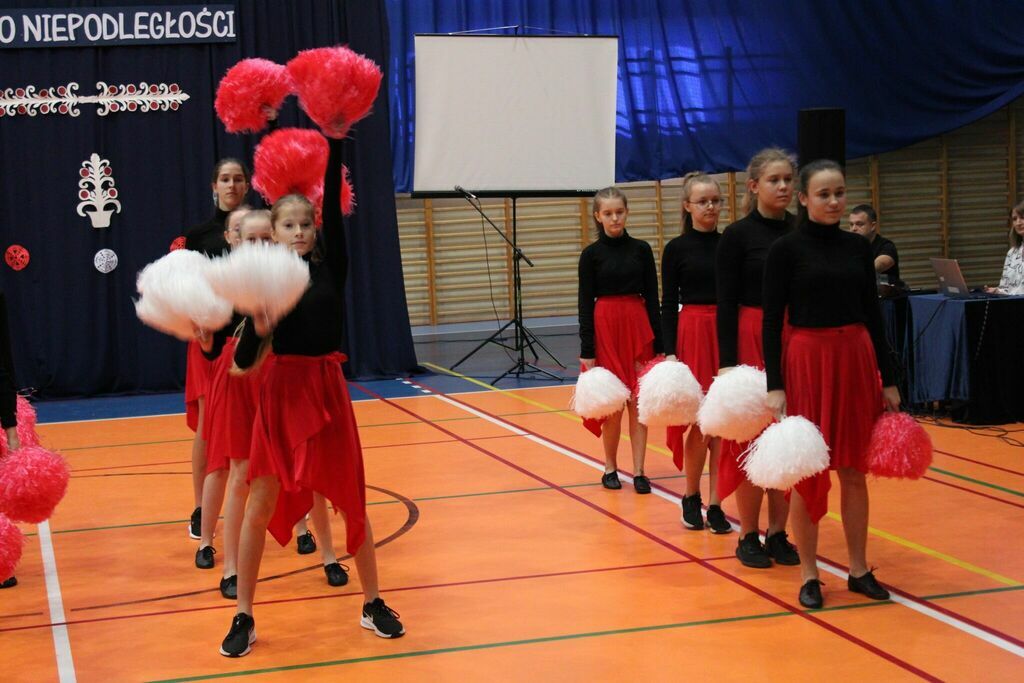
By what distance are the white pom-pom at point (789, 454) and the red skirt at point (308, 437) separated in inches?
50.4

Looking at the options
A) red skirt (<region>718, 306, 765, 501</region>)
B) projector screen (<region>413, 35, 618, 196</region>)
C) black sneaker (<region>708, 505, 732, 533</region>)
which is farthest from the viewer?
projector screen (<region>413, 35, 618, 196</region>)

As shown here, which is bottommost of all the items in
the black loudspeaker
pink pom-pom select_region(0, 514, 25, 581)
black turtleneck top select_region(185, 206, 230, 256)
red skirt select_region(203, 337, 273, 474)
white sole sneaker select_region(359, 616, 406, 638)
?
white sole sneaker select_region(359, 616, 406, 638)

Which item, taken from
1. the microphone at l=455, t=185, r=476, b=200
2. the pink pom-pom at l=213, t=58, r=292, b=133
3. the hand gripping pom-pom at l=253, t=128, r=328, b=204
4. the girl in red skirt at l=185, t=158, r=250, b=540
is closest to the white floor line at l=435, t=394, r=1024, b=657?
the girl in red skirt at l=185, t=158, r=250, b=540

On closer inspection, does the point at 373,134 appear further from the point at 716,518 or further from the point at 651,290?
the point at 716,518

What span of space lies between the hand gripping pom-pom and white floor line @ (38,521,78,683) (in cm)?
159

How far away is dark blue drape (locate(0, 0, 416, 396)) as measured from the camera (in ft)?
32.6

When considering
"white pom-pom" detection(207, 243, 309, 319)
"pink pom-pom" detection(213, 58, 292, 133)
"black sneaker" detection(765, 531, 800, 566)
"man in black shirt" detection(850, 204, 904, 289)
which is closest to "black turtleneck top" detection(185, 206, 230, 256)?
"pink pom-pom" detection(213, 58, 292, 133)

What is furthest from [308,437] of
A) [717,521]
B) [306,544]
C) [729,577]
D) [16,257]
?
[16,257]

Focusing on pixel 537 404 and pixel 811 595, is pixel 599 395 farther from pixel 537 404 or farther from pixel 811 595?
pixel 537 404

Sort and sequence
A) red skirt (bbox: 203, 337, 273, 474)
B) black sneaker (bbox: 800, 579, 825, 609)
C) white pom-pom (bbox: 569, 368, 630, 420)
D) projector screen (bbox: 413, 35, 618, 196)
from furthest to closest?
1. projector screen (bbox: 413, 35, 618, 196)
2. white pom-pom (bbox: 569, 368, 630, 420)
3. red skirt (bbox: 203, 337, 273, 474)
4. black sneaker (bbox: 800, 579, 825, 609)

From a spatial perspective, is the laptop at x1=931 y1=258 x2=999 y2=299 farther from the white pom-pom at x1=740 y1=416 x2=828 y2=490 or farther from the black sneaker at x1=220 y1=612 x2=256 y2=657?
the black sneaker at x1=220 y1=612 x2=256 y2=657

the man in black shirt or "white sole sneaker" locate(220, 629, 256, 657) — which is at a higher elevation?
the man in black shirt

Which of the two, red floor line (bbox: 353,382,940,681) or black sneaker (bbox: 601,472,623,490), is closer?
red floor line (bbox: 353,382,940,681)

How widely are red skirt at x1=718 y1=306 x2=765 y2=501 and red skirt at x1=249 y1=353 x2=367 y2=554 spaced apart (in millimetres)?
1487
